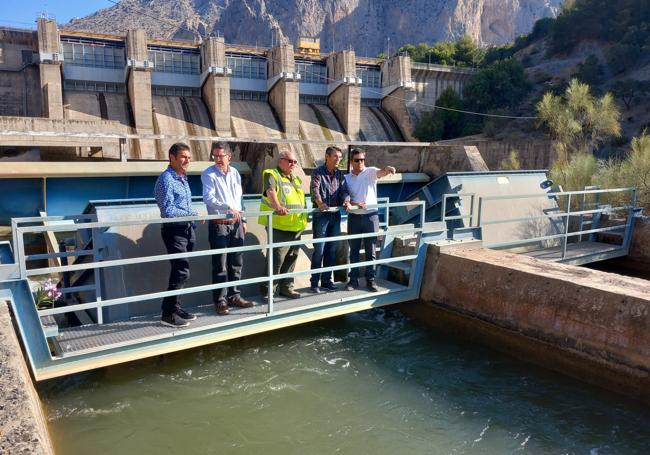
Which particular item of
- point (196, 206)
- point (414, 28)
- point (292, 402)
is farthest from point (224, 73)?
point (414, 28)

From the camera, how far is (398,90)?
32938 millimetres

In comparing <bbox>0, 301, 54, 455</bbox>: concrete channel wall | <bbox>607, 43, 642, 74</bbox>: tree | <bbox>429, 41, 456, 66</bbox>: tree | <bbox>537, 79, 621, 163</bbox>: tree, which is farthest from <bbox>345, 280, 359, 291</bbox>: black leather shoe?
<bbox>429, 41, 456, 66</bbox>: tree

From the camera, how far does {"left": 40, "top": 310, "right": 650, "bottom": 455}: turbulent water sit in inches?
139

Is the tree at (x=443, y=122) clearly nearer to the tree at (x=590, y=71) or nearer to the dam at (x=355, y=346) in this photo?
the tree at (x=590, y=71)

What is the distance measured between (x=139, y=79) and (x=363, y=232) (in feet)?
75.5

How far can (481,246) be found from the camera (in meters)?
6.20

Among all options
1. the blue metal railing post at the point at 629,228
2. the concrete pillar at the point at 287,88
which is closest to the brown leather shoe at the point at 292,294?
the blue metal railing post at the point at 629,228

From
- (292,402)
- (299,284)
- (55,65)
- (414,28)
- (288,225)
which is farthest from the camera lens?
(414,28)

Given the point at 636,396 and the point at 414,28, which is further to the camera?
the point at 414,28

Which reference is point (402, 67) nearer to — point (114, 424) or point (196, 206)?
point (196, 206)

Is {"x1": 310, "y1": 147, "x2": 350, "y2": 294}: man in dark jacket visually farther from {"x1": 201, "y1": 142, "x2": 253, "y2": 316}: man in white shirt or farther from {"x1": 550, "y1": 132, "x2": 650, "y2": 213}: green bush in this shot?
{"x1": 550, "y1": 132, "x2": 650, "y2": 213}: green bush

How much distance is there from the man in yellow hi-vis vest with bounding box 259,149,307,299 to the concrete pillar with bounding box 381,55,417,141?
28.3m

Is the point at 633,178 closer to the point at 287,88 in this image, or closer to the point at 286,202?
the point at 286,202

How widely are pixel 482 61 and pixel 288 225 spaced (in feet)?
143
